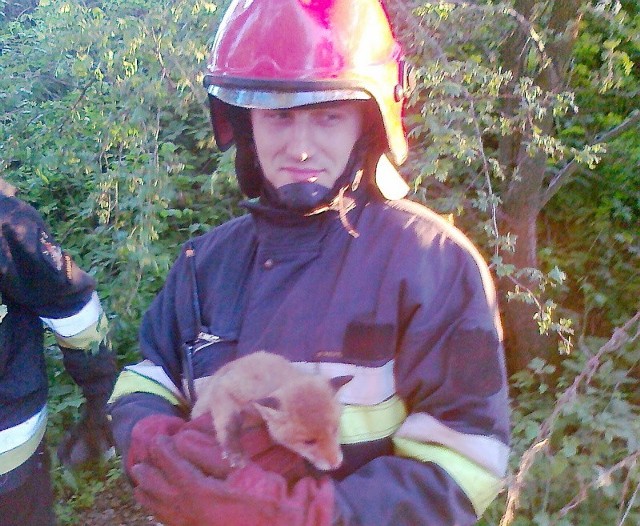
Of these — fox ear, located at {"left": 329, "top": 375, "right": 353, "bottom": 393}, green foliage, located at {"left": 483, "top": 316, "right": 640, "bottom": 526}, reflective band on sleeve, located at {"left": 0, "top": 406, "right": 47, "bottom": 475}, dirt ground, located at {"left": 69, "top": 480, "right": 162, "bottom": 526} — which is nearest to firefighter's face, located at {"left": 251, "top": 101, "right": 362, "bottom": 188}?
fox ear, located at {"left": 329, "top": 375, "right": 353, "bottom": 393}

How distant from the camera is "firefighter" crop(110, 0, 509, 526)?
3.83ft

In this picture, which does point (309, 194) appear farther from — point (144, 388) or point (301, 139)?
point (144, 388)

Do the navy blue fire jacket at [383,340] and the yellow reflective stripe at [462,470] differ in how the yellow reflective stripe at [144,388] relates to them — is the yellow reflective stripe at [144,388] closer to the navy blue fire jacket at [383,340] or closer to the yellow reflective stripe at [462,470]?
the navy blue fire jacket at [383,340]

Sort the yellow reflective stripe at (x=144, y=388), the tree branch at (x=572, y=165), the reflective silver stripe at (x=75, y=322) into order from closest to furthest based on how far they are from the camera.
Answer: the yellow reflective stripe at (x=144, y=388), the reflective silver stripe at (x=75, y=322), the tree branch at (x=572, y=165)

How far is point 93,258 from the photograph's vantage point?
3.75 m

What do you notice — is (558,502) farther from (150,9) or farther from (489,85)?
(150,9)

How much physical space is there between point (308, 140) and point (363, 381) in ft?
1.78

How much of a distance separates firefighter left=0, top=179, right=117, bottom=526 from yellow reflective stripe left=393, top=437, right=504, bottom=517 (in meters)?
1.57

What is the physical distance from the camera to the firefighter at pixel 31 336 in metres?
2.10

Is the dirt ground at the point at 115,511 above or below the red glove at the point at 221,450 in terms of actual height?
below

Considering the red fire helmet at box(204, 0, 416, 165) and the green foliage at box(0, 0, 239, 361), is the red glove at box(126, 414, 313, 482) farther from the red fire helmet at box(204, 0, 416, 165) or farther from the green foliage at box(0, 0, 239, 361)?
the green foliage at box(0, 0, 239, 361)

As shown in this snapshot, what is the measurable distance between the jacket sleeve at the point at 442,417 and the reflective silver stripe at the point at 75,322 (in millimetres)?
1511

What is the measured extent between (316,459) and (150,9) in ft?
7.89

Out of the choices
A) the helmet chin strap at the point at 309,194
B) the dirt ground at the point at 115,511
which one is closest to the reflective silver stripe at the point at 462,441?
the helmet chin strap at the point at 309,194
